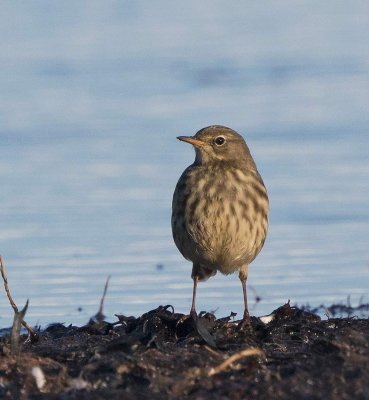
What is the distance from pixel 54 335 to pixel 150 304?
2.22 m

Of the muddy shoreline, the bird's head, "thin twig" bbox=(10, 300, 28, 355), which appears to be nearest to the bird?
the bird's head

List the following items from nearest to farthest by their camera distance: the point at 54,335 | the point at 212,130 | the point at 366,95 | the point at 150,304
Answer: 1. the point at 54,335
2. the point at 212,130
3. the point at 150,304
4. the point at 366,95

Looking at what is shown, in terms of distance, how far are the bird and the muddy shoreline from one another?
44.4 inches

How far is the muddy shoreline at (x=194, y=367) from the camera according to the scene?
756 cm

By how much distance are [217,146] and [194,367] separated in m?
3.43

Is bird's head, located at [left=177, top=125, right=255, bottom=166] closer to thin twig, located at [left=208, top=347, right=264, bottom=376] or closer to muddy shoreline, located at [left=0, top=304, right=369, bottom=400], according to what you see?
muddy shoreline, located at [left=0, top=304, right=369, bottom=400]

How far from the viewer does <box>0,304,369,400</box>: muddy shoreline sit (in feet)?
24.8

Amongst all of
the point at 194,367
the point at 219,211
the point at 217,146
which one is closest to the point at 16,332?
the point at 194,367

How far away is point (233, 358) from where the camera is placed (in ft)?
26.2

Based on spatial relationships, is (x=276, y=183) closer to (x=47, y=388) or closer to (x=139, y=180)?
→ (x=139, y=180)

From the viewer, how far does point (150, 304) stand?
12273 millimetres

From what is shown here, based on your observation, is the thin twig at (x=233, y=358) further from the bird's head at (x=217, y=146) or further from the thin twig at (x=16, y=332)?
the bird's head at (x=217, y=146)

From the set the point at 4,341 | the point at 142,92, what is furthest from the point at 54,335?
the point at 142,92

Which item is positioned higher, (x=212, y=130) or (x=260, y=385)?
(x=212, y=130)
